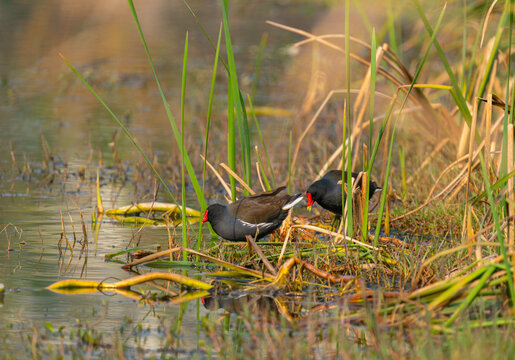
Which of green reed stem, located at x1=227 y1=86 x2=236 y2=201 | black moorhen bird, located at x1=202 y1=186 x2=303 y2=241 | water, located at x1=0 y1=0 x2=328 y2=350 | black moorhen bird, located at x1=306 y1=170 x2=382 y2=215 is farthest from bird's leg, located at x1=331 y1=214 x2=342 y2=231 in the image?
water, located at x1=0 y1=0 x2=328 y2=350

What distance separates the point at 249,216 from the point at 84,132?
22.4 ft

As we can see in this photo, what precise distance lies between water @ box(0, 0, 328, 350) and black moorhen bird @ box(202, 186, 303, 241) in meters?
0.57

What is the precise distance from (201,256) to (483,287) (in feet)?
6.42

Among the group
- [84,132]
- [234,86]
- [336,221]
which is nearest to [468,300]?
[234,86]

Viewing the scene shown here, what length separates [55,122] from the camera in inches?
520

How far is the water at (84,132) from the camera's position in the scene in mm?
5156

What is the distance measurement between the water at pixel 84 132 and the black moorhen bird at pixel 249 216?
572 mm

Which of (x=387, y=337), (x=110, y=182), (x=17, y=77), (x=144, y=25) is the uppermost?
(x=144, y=25)

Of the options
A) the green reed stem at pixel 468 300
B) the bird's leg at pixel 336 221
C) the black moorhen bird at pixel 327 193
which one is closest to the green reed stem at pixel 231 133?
the black moorhen bird at pixel 327 193

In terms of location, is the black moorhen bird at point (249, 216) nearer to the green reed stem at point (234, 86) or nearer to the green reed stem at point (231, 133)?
the green reed stem at point (234, 86)

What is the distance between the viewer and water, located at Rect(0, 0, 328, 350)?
516 cm

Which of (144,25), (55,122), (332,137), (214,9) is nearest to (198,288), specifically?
(332,137)

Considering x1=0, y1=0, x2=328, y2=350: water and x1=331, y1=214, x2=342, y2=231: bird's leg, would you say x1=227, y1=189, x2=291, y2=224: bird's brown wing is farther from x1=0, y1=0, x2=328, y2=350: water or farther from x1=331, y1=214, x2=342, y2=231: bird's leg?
x1=331, y1=214, x2=342, y2=231: bird's leg

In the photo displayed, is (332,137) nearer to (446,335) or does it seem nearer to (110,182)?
(110,182)
